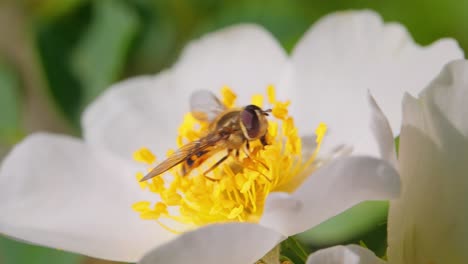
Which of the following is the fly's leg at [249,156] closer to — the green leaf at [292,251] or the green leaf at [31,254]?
the green leaf at [292,251]

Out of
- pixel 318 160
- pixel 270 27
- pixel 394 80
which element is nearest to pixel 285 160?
pixel 318 160

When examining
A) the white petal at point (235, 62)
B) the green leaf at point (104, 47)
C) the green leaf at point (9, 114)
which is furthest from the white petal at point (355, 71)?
the green leaf at point (9, 114)

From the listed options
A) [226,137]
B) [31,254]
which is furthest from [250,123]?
[31,254]

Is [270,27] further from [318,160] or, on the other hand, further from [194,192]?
[194,192]

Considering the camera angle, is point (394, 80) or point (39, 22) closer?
point (394, 80)

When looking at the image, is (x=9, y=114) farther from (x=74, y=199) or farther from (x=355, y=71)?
(x=355, y=71)
